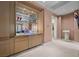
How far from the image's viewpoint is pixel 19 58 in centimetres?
377

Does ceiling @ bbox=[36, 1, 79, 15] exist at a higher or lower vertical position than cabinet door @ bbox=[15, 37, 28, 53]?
higher

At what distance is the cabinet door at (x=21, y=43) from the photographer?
14.3 ft

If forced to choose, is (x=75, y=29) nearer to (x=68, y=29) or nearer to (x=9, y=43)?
(x=68, y=29)

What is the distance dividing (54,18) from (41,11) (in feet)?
9.86

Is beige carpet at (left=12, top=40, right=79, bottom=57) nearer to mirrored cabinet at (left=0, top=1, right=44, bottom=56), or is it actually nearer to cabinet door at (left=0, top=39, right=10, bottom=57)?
mirrored cabinet at (left=0, top=1, right=44, bottom=56)

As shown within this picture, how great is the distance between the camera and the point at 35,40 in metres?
5.85

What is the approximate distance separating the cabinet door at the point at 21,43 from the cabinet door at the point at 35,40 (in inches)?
17.5

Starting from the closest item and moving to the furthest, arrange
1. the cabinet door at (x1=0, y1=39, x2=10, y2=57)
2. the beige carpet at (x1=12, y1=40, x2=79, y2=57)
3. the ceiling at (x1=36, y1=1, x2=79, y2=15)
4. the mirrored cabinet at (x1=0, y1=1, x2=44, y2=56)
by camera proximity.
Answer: the cabinet door at (x1=0, y1=39, x2=10, y2=57) → the mirrored cabinet at (x1=0, y1=1, x2=44, y2=56) → the beige carpet at (x1=12, y1=40, x2=79, y2=57) → the ceiling at (x1=36, y1=1, x2=79, y2=15)

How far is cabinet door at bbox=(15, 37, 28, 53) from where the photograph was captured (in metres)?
4.36

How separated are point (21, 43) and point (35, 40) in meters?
1.28

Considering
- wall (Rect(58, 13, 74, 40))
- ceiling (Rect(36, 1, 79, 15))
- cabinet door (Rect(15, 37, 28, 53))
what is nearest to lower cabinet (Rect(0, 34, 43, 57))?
cabinet door (Rect(15, 37, 28, 53))

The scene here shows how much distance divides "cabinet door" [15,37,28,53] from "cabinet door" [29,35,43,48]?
444 millimetres

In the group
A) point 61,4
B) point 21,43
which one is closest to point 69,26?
point 61,4

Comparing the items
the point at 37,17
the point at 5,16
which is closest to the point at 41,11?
the point at 37,17
